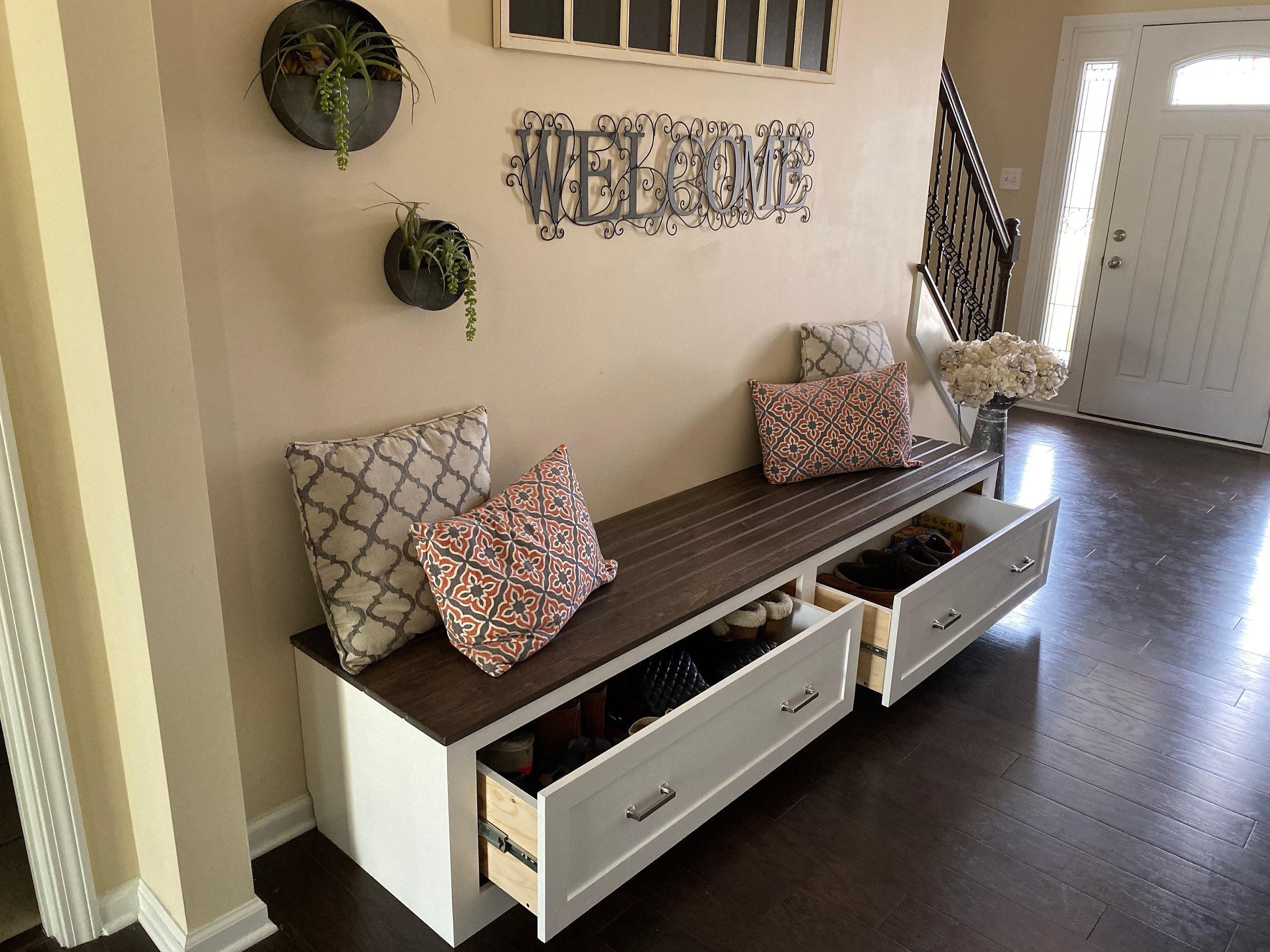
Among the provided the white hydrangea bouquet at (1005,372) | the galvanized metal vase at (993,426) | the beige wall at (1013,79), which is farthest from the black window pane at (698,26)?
the beige wall at (1013,79)

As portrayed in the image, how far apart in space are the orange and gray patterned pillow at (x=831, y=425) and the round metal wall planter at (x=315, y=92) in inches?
55.9

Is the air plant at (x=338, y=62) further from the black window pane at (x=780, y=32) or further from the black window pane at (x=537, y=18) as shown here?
the black window pane at (x=780, y=32)

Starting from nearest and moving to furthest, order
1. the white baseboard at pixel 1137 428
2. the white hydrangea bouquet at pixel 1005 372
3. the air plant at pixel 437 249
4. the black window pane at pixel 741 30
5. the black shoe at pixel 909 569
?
the air plant at pixel 437 249 < the black window pane at pixel 741 30 < the black shoe at pixel 909 569 < the white hydrangea bouquet at pixel 1005 372 < the white baseboard at pixel 1137 428

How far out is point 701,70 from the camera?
244 cm

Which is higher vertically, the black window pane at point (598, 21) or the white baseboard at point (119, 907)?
the black window pane at point (598, 21)

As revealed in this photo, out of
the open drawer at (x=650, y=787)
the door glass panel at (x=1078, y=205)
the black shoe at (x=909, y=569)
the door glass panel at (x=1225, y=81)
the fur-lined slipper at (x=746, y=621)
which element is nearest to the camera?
the open drawer at (x=650, y=787)

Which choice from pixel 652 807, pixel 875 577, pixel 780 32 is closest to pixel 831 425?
pixel 875 577

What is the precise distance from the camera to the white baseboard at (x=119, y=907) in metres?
1.74

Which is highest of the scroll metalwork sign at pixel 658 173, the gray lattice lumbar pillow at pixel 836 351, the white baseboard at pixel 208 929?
the scroll metalwork sign at pixel 658 173

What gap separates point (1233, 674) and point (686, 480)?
1615 mm

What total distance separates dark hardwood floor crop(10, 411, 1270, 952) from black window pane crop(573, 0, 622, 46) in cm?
169

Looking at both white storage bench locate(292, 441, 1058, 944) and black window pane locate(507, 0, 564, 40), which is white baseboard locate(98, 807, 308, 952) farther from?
black window pane locate(507, 0, 564, 40)

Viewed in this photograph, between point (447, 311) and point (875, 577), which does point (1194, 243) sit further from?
point (447, 311)

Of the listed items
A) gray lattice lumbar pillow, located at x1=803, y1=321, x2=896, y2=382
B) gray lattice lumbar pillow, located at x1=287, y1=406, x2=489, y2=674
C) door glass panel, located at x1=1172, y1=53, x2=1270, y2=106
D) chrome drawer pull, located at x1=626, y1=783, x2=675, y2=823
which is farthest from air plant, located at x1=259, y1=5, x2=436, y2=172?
door glass panel, located at x1=1172, y1=53, x2=1270, y2=106
